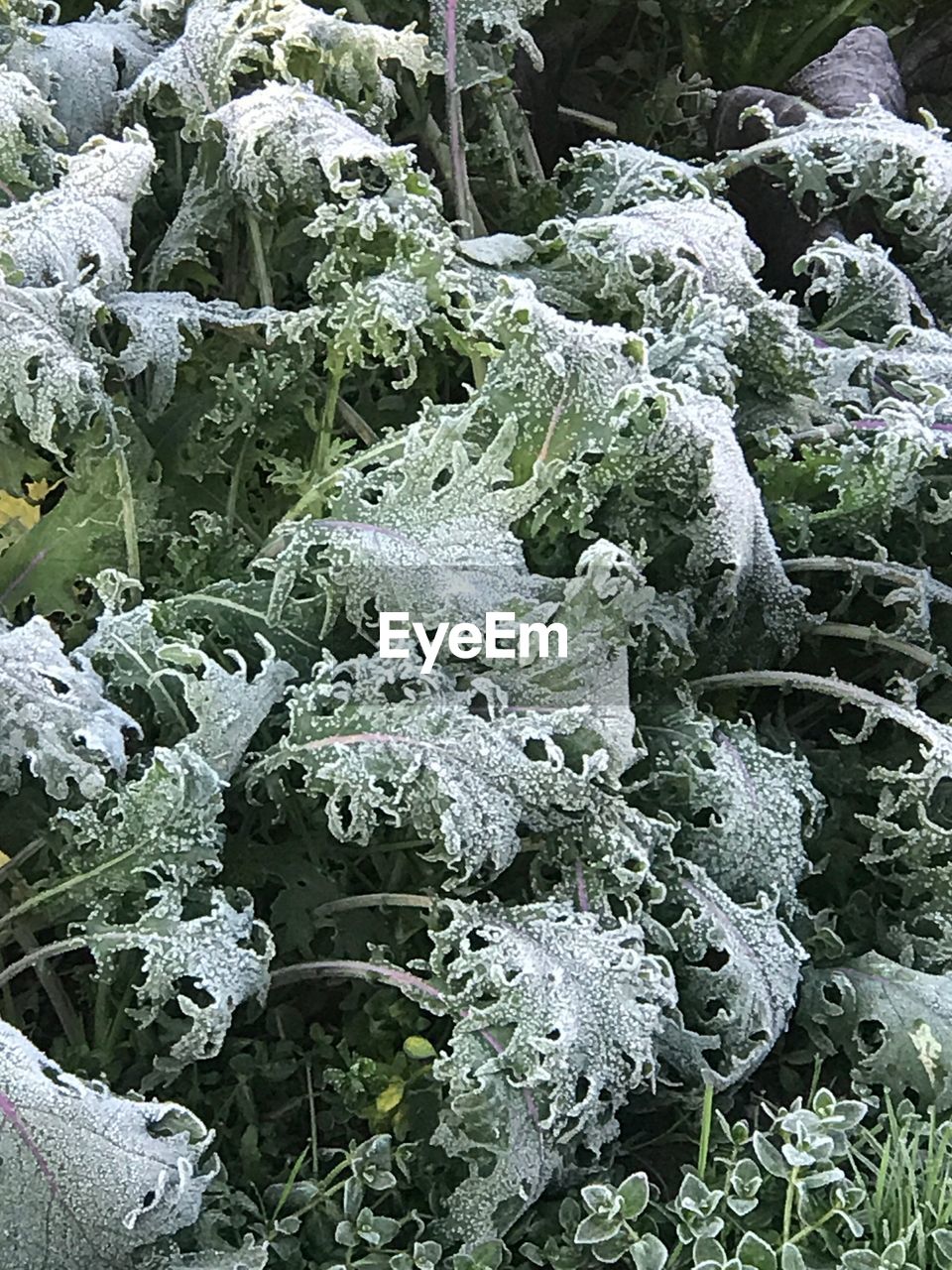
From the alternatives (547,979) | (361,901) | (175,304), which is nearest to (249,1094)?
(361,901)

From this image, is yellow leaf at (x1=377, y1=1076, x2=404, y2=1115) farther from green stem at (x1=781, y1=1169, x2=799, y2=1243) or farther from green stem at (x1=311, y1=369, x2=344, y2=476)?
green stem at (x1=311, y1=369, x2=344, y2=476)

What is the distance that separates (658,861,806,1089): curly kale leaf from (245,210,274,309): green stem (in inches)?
30.1

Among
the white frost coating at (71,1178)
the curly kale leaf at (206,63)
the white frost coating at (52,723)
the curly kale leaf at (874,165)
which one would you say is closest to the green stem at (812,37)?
the curly kale leaf at (874,165)

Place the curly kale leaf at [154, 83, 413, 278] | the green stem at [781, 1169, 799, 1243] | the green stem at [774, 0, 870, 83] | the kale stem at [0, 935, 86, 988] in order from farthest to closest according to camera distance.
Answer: the green stem at [774, 0, 870, 83] < the curly kale leaf at [154, 83, 413, 278] < the kale stem at [0, 935, 86, 988] < the green stem at [781, 1169, 799, 1243]

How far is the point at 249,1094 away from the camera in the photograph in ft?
3.87

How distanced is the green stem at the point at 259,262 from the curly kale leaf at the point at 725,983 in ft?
2.51

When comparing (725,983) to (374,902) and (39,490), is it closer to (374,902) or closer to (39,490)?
(374,902)

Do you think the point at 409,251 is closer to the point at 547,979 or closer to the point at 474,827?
the point at 474,827

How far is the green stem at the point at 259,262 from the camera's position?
146 cm

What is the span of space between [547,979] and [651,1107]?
0.23 m

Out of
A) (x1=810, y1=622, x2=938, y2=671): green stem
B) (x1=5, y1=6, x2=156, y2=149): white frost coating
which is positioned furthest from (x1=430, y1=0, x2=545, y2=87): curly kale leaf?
(x1=810, y1=622, x2=938, y2=671): green stem

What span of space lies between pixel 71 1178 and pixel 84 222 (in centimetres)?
84

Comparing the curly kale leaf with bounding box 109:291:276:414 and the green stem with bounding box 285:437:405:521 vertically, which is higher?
the curly kale leaf with bounding box 109:291:276:414

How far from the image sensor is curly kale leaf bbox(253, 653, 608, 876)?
1050mm
